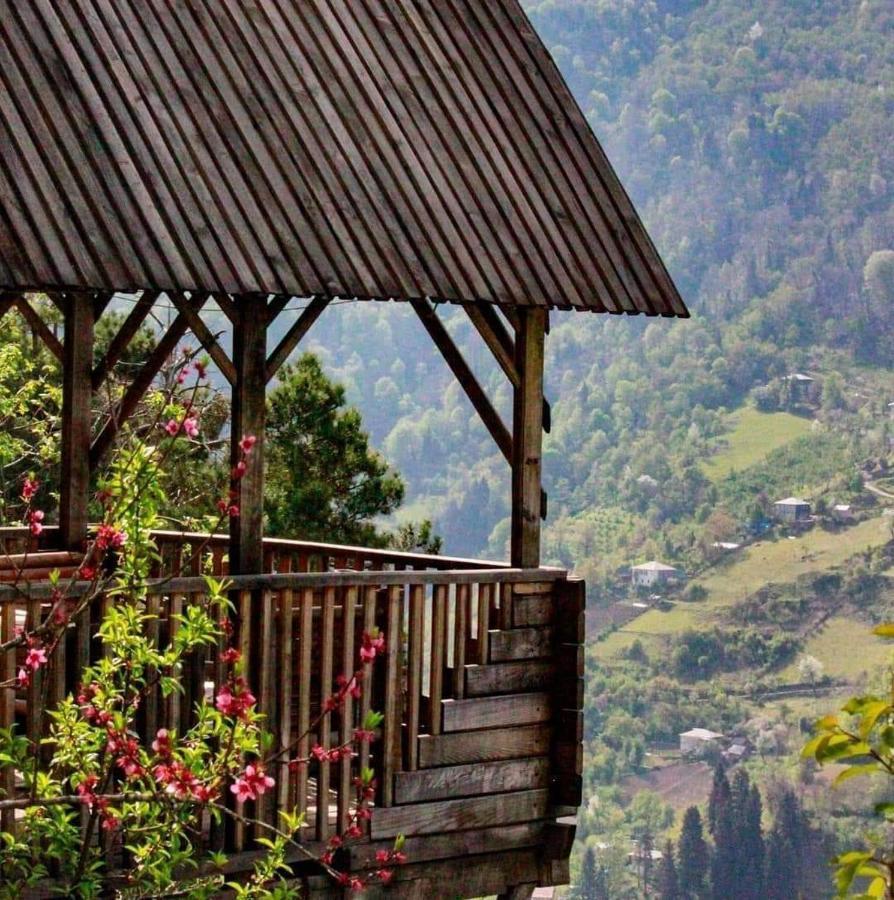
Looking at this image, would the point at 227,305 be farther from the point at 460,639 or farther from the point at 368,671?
the point at 460,639

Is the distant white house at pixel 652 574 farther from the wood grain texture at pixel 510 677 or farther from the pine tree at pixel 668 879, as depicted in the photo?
the wood grain texture at pixel 510 677

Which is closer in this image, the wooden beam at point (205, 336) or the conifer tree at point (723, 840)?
the wooden beam at point (205, 336)

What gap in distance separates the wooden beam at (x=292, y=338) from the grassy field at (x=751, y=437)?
266 feet

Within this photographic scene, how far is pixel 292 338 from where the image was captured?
306 inches

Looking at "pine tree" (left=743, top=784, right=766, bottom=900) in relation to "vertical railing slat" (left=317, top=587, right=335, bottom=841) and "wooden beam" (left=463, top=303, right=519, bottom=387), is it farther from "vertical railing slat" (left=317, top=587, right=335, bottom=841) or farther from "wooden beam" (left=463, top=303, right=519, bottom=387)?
"vertical railing slat" (left=317, top=587, right=335, bottom=841)

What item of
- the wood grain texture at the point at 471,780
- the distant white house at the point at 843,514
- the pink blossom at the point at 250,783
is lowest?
the wood grain texture at the point at 471,780

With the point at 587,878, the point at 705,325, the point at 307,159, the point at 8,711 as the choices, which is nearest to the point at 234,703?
the point at 8,711

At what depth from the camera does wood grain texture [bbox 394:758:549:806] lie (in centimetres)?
833

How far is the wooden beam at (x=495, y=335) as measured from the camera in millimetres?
8523

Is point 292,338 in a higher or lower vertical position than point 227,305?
lower

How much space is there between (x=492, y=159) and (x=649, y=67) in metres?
104

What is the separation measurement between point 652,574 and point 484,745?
75.2 meters

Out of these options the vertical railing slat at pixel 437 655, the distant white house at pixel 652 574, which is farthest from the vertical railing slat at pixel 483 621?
the distant white house at pixel 652 574

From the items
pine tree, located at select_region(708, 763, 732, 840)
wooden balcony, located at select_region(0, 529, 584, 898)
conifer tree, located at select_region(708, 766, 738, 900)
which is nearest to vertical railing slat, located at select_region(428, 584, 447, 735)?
wooden balcony, located at select_region(0, 529, 584, 898)
